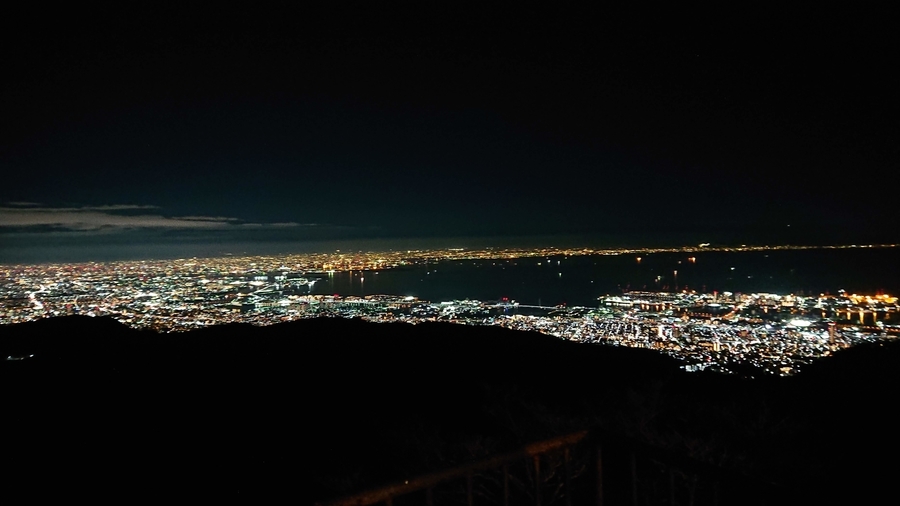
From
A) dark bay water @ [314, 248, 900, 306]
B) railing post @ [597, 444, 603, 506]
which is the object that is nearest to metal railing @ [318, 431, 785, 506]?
railing post @ [597, 444, 603, 506]

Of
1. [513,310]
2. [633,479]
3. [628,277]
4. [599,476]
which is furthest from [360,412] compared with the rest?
[628,277]

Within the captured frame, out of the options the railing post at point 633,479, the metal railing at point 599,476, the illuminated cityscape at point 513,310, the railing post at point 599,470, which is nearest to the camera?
the metal railing at point 599,476

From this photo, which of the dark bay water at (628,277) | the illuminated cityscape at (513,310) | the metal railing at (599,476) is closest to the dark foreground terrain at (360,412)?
the metal railing at (599,476)

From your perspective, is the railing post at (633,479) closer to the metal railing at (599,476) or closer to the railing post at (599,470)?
the metal railing at (599,476)

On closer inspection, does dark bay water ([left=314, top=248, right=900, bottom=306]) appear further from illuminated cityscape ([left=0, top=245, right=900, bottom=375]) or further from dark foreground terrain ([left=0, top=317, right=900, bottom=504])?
dark foreground terrain ([left=0, top=317, right=900, bottom=504])

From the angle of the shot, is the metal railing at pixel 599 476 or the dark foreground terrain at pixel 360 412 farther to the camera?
the dark foreground terrain at pixel 360 412

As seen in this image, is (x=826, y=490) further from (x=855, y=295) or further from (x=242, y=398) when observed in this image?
(x=855, y=295)

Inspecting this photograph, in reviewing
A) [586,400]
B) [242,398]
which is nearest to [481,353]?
[586,400]

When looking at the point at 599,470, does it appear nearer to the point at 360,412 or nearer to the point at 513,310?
the point at 360,412
